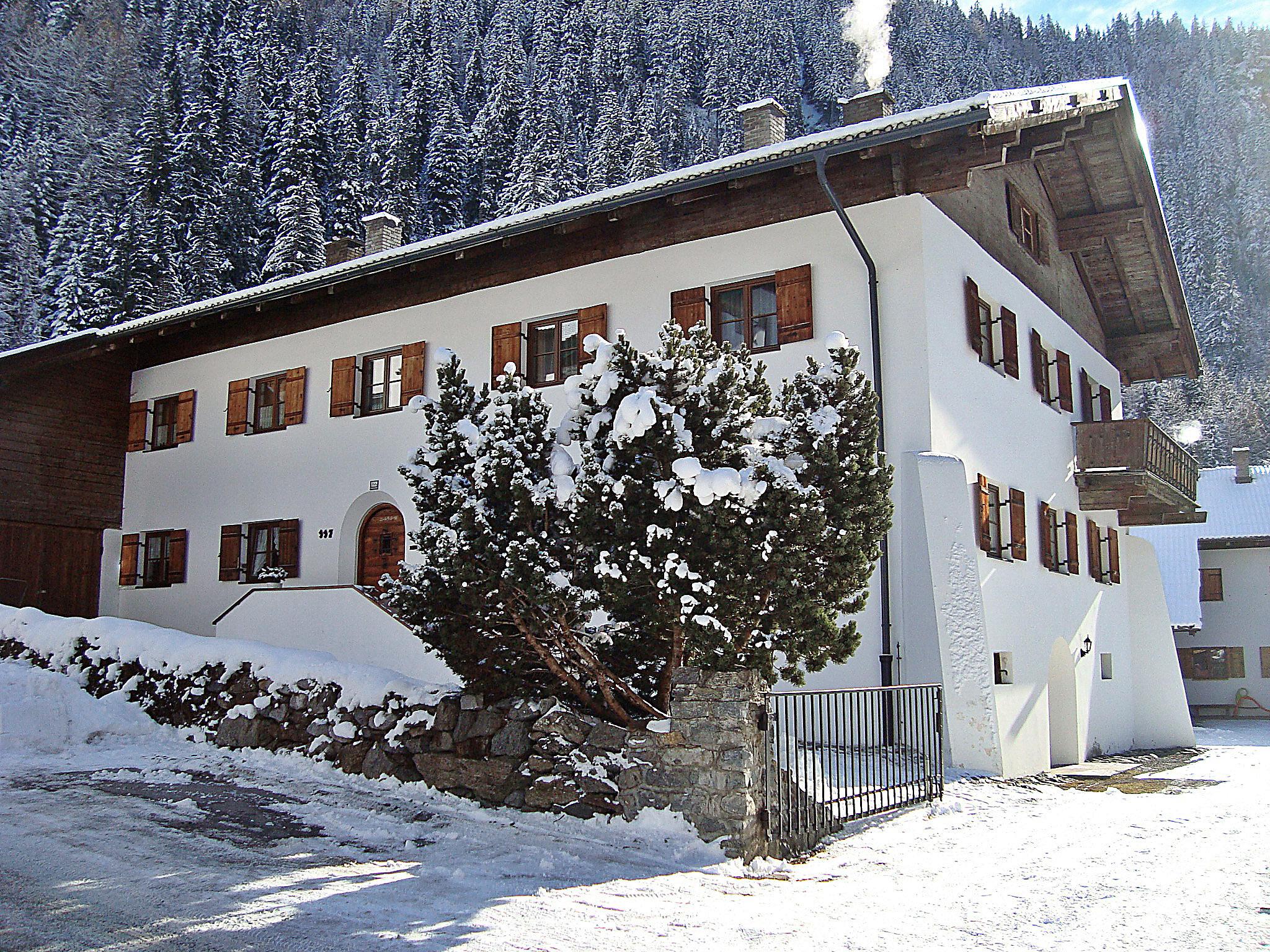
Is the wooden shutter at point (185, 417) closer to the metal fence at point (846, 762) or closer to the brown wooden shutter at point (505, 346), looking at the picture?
the brown wooden shutter at point (505, 346)

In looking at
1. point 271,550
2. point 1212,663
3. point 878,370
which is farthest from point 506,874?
point 1212,663

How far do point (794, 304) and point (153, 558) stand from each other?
12.5 meters

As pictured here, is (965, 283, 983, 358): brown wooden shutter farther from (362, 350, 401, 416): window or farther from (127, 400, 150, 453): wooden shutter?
(127, 400, 150, 453): wooden shutter

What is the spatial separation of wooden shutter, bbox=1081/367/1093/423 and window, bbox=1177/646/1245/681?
614 inches

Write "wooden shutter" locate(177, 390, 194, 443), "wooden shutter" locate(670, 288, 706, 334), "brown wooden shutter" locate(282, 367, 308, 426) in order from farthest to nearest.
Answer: "wooden shutter" locate(177, 390, 194, 443) → "brown wooden shutter" locate(282, 367, 308, 426) → "wooden shutter" locate(670, 288, 706, 334)

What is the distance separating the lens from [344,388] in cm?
1717

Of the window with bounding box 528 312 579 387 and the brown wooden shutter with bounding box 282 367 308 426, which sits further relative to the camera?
the brown wooden shutter with bounding box 282 367 308 426

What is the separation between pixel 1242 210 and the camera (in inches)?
3088

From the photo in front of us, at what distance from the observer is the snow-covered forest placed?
1828 inches

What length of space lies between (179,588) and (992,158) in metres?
14.4

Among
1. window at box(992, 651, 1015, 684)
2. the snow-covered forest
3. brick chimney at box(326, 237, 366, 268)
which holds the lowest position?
window at box(992, 651, 1015, 684)

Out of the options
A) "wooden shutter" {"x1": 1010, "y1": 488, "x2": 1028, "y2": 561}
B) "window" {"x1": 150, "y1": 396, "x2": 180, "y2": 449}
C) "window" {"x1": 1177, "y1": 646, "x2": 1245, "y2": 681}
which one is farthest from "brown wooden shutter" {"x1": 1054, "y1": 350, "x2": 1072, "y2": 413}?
"window" {"x1": 1177, "y1": 646, "x2": 1245, "y2": 681}

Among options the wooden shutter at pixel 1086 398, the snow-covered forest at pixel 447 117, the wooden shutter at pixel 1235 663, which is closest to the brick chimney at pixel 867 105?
the wooden shutter at pixel 1086 398

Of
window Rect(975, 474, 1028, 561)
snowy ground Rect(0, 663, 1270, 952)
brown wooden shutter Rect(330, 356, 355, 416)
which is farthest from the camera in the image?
brown wooden shutter Rect(330, 356, 355, 416)
